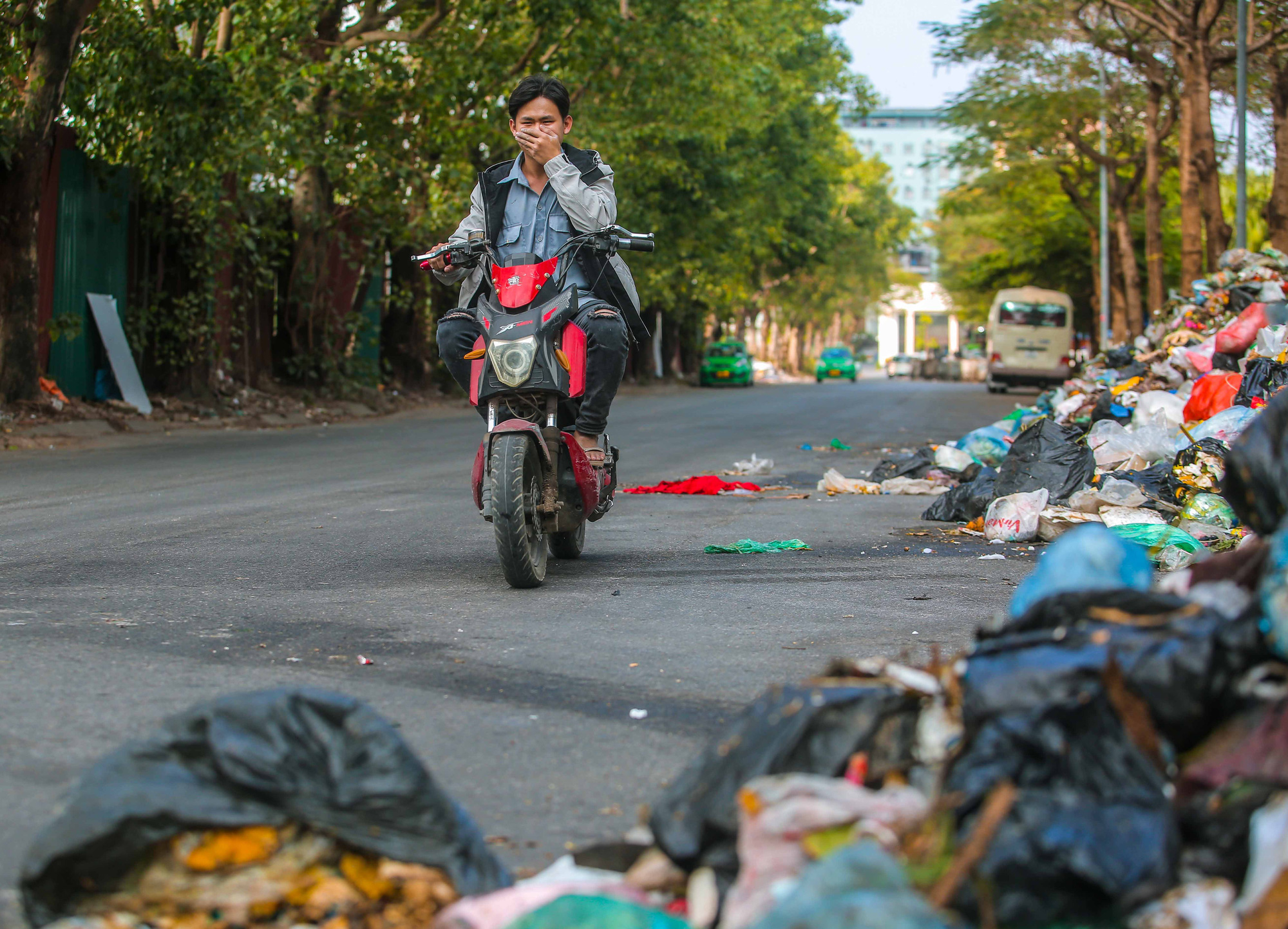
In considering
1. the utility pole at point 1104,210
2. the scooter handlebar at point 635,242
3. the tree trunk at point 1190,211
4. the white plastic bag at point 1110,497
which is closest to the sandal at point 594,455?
the scooter handlebar at point 635,242

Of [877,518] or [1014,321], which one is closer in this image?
[877,518]

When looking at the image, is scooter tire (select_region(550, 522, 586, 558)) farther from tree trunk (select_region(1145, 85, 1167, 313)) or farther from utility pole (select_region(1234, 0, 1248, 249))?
tree trunk (select_region(1145, 85, 1167, 313))

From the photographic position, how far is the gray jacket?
5676 millimetres

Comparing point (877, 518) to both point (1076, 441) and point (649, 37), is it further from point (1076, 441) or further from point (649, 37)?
point (649, 37)

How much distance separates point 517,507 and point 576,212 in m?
1.32

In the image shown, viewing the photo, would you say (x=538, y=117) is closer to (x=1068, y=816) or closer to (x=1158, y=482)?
(x=1068, y=816)

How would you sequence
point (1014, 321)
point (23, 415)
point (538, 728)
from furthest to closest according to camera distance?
point (1014, 321) → point (23, 415) → point (538, 728)

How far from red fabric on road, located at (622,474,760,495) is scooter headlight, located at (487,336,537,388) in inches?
200

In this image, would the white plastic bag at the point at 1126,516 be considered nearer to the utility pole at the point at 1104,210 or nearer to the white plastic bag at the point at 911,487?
the white plastic bag at the point at 911,487

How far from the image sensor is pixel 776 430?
19.0 meters

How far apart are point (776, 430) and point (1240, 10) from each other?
9.41m

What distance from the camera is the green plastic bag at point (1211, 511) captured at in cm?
701

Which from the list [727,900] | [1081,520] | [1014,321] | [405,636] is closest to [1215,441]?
[1081,520]

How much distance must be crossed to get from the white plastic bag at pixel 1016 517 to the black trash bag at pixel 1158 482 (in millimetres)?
667
